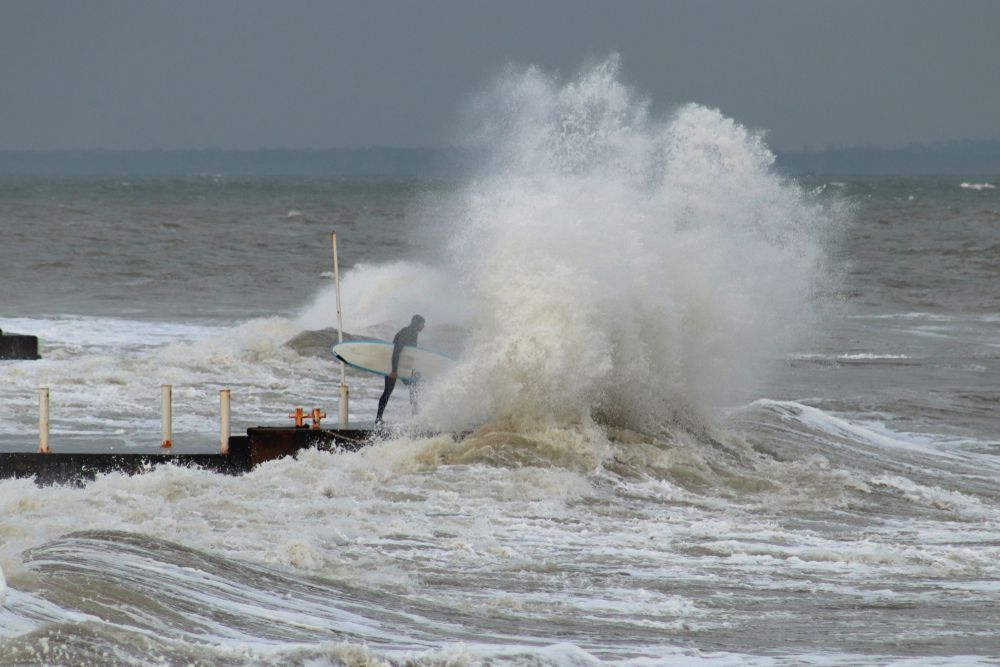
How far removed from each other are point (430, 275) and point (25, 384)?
16927mm

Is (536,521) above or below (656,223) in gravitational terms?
below

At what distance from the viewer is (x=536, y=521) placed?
41.4 feet

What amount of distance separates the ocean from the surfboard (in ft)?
1.68

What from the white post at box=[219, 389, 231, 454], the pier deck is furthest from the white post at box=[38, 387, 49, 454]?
the white post at box=[219, 389, 231, 454]

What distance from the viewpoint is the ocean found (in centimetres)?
916

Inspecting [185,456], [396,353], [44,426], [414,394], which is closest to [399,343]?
[396,353]

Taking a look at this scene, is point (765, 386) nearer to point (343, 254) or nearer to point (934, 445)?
point (934, 445)

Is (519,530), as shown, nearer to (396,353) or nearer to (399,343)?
(396,353)

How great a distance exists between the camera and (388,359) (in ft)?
58.9

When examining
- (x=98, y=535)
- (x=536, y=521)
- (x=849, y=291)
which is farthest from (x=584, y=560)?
(x=849, y=291)

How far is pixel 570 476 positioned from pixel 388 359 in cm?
418

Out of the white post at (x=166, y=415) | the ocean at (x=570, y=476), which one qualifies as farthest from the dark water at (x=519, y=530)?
the white post at (x=166, y=415)

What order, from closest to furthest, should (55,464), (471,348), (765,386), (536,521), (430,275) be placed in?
(536,521) < (55,464) < (471,348) < (765,386) < (430,275)

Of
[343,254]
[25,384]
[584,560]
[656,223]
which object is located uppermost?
[343,254]
